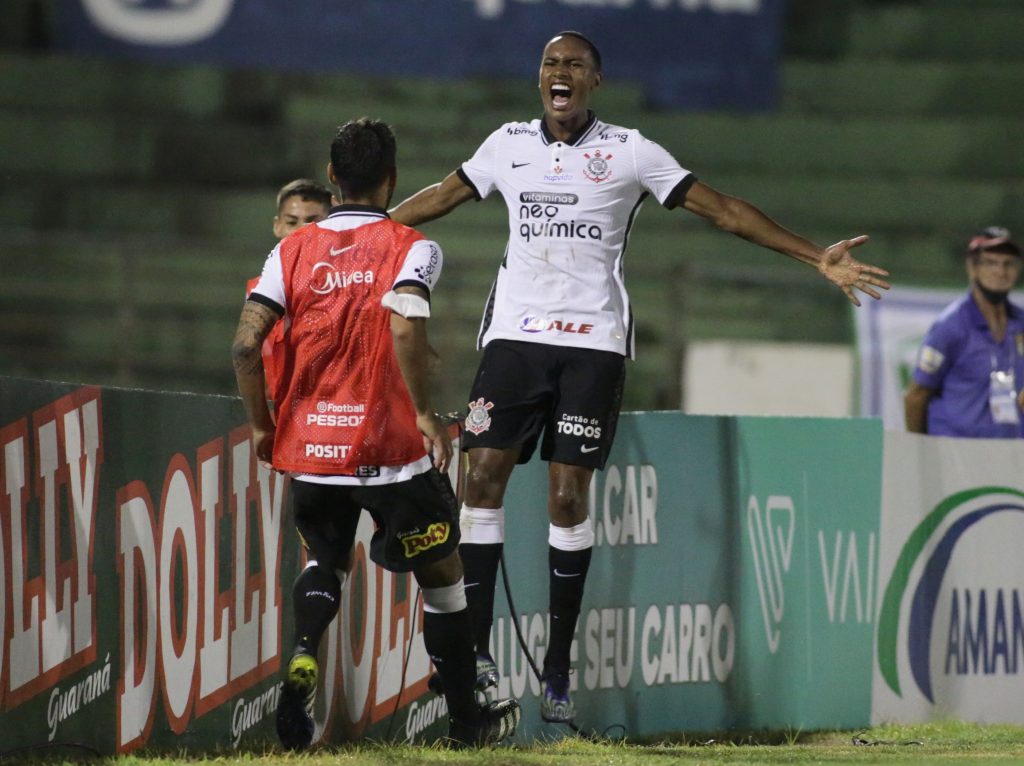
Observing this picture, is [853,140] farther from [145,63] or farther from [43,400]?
[43,400]

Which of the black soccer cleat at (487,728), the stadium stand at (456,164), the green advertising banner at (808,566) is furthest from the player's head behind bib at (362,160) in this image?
the stadium stand at (456,164)

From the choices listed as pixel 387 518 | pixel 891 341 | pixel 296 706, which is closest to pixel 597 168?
pixel 387 518

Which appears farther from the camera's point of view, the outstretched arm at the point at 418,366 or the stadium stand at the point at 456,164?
the stadium stand at the point at 456,164

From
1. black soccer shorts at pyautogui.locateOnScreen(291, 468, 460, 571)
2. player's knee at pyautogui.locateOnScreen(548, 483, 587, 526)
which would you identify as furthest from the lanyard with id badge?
black soccer shorts at pyautogui.locateOnScreen(291, 468, 460, 571)

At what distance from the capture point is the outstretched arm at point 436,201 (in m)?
7.25

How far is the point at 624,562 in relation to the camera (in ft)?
25.9

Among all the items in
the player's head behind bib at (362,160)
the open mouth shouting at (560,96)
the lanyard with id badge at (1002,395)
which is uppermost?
the open mouth shouting at (560,96)

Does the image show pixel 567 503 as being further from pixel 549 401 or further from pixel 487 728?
pixel 487 728

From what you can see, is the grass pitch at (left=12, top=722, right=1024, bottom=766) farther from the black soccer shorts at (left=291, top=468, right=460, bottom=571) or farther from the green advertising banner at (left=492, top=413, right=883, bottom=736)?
the black soccer shorts at (left=291, top=468, right=460, bottom=571)

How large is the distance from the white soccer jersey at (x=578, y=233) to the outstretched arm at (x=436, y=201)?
9.0 inches

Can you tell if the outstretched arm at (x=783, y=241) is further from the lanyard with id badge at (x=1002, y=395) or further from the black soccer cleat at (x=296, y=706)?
the lanyard with id badge at (x=1002, y=395)

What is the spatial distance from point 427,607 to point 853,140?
11481 millimetres

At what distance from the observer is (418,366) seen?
5633 mm

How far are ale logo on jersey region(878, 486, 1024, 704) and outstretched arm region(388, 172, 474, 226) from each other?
3.04 meters
